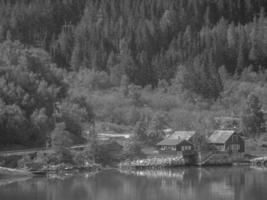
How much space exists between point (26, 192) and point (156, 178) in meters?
11.8

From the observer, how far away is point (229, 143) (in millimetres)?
64125

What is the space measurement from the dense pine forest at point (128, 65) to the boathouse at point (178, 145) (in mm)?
2661

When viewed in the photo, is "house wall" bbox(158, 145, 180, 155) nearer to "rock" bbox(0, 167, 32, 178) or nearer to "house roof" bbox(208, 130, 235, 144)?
"house roof" bbox(208, 130, 235, 144)

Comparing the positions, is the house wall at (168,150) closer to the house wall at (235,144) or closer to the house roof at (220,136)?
the house roof at (220,136)

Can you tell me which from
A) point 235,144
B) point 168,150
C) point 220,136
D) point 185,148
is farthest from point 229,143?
point 168,150

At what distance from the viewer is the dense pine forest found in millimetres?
66625

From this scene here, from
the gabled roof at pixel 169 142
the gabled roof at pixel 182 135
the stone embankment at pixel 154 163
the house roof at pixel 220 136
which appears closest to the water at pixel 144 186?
the stone embankment at pixel 154 163

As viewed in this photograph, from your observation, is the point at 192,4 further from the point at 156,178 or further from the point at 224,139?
the point at 156,178

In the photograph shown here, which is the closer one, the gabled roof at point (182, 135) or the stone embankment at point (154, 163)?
the stone embankment at point (154, 163)

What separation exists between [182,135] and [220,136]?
3.93 m

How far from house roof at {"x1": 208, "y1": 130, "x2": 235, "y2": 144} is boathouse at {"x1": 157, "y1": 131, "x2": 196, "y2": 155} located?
8.98 feet

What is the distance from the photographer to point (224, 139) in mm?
64500

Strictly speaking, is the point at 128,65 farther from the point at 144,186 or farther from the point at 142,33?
the point at 144,186

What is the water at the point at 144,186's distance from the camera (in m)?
42.6
